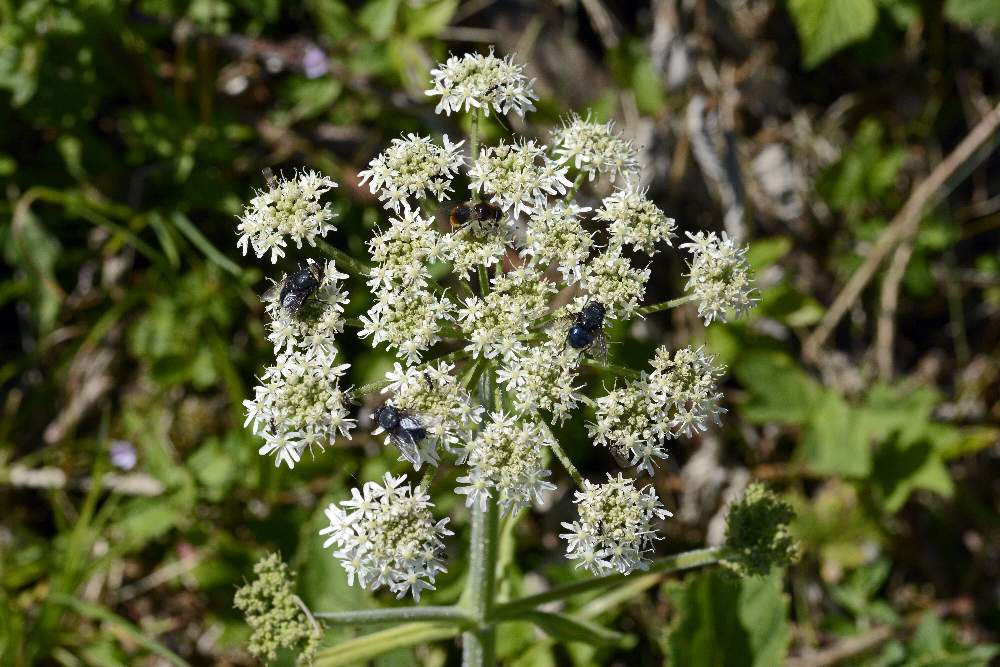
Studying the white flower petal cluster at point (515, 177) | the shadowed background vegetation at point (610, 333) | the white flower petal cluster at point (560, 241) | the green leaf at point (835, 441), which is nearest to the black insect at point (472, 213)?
the white flower petal cluster at point (515, 177)

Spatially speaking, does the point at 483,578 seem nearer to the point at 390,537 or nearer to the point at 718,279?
the point at 390,537

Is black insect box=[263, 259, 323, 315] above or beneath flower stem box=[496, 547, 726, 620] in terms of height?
above

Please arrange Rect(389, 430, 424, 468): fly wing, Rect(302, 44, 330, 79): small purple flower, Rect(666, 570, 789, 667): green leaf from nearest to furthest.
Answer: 1. Rect(389, 430, 424, 468): fly wing
2. Rect(666, 570, 789, 667): green leaf
3. Rect(302, 44, 330, 79): small purple flower

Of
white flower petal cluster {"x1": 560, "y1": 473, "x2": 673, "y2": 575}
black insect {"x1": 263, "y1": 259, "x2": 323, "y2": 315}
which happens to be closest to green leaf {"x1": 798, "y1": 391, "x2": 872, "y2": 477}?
white flower petal cluster {"x1": 560, "y1": 473, "x2": 673, "y2": 575}

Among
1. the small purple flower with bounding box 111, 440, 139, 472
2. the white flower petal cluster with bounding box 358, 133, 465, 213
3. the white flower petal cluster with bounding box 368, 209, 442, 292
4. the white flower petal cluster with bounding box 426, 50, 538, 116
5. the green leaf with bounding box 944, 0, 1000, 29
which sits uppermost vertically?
the green leaf with bounding box 944, 0, 1000, 29

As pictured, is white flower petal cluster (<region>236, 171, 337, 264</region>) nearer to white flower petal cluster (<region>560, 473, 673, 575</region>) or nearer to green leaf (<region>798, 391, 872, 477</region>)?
white flower petal cluster (<region>560, 473, 673, 575</region>)

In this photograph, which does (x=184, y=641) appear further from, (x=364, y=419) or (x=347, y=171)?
(x=347, y=171)

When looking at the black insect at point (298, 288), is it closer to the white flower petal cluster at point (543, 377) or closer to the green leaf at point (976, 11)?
the white flower petal cluster at point (543, 377)
